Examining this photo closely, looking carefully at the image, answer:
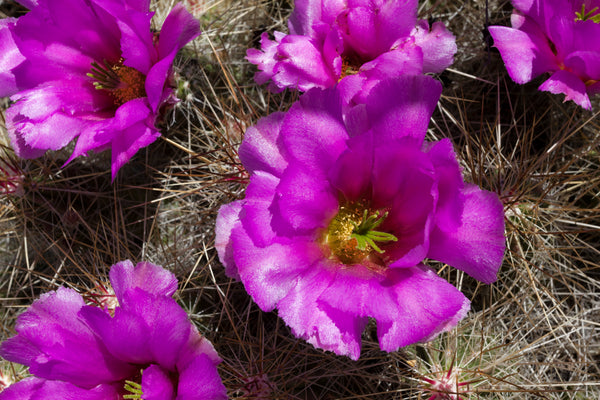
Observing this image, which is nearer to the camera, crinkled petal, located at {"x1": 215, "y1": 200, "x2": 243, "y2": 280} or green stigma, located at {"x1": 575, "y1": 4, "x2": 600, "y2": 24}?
crinkled petal, located at {"x1": 215, "y1": 200, "x2": 243, "y2": 280}

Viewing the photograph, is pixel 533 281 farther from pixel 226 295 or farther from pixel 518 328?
pixel 226 295

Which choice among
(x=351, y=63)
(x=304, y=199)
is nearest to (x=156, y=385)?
(x=304, y=199)

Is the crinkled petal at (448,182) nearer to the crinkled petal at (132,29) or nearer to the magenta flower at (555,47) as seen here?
the magenta flower at (555,47)

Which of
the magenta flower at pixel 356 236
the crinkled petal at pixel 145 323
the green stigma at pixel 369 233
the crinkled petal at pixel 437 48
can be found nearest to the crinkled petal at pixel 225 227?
the magenta flower at pixel 356 236

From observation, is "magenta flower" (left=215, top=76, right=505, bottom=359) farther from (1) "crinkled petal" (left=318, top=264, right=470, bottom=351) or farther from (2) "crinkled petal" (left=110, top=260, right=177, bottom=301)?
(2) "crinkled petal" (left=110, top=260, right=177, bottom=301)

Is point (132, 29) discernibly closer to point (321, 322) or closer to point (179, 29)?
point (179, 29)

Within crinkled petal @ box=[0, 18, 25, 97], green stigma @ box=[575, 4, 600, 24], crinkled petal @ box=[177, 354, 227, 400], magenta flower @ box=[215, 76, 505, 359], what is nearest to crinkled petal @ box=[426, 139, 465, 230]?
magenta flower @ box=[215, 76, 505, 359]

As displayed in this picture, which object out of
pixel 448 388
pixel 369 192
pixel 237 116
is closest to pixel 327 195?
pixel 369 192
